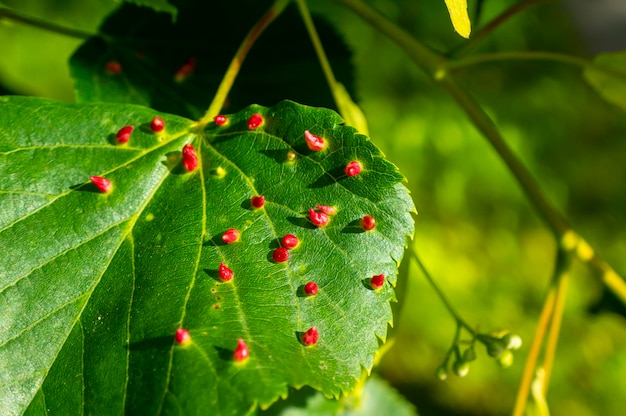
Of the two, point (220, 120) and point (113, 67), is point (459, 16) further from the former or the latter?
point (113, 67)

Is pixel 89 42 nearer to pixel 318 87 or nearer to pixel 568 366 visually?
pixel 318 87

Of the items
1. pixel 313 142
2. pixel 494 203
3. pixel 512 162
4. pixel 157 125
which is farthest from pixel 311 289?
pixel 494 203

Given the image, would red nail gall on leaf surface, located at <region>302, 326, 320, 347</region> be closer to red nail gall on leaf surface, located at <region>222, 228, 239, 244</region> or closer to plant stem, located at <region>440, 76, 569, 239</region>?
red nail gall on leaf surface, located at <region>222, 228, 239, 244</region>

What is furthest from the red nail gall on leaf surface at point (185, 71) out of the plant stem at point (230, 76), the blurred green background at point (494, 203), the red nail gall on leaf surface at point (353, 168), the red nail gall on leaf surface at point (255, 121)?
the blurred green background at point (494, 203)

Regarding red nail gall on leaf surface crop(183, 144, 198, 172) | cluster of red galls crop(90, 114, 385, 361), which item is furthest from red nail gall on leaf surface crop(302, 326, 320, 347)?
red nail gall on leaf surface crop(183, 144, 198, 172)

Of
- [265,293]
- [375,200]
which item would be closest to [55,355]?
[265,293]
